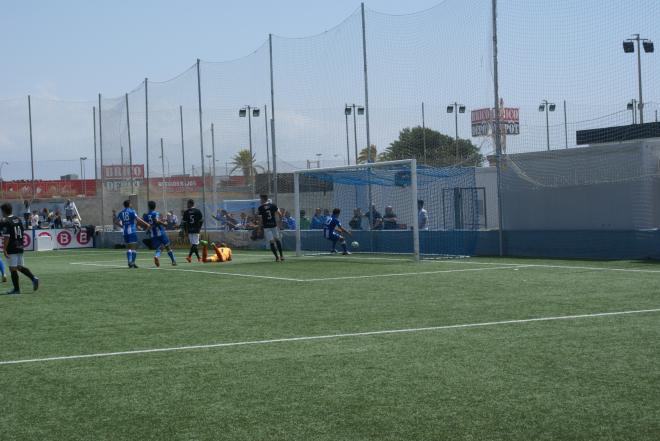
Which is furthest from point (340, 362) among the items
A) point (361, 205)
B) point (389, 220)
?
point (361, 205)

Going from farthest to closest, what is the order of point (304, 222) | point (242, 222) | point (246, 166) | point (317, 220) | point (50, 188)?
point (50, 188)
point (242, 222)
point (246, 166)
point (304, 222)
point (317, 220)

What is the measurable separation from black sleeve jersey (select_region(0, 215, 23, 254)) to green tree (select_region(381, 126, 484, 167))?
13.3m

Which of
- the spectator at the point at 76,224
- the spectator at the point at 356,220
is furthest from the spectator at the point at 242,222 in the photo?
the spectator at the point at 76,224

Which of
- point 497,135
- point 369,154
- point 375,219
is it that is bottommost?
point 375,219

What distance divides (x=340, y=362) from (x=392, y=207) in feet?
67.3

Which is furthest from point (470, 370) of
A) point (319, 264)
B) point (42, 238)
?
point (42, 238)

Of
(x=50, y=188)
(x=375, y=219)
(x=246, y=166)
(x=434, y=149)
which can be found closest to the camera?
(x=434, y=149)

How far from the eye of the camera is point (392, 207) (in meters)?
29.1

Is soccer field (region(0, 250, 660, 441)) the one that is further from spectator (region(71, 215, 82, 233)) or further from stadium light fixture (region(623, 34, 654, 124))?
spectator (region(71, 215, 82, 233))

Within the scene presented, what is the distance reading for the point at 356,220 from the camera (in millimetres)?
30000

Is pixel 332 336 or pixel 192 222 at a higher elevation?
pixel 192 222

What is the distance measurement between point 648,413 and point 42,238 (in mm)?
37407

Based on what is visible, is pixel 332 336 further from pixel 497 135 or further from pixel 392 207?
pixel 392 207

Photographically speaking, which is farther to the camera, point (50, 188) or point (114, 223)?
point (50, 188)
